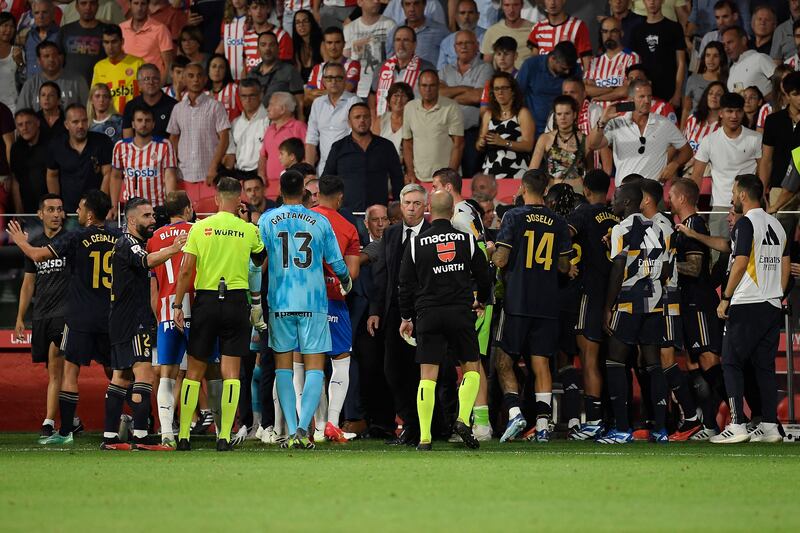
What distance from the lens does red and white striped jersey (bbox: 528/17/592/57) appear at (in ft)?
58.0

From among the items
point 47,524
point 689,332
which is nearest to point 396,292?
point 689,332

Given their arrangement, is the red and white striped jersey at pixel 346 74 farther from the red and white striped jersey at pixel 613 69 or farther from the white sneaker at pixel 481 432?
the white sneaker at pixel 481 432

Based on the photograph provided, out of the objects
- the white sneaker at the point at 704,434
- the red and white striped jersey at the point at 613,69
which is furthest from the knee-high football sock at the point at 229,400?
the red and white striped jersey at the point at 613,69

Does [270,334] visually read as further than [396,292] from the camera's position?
No

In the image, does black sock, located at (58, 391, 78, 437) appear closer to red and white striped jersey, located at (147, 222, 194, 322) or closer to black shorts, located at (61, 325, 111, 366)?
black shorts, located at (61, 325, 111, 366)

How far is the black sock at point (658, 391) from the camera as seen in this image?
1224 cm

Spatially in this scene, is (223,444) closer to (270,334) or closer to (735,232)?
(270,334)

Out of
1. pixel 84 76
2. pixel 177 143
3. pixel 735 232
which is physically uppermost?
pixel 84 76

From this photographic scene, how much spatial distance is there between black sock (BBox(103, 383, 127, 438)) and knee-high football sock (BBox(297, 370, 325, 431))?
1776 millimetres

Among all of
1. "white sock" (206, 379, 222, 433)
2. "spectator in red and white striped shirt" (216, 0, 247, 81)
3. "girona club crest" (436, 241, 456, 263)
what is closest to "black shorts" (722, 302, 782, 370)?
"girona club crest" (436, 241, 456, 263)

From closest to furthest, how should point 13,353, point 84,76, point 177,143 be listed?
1. point 13,353
2. point 177,143
3. point 84,76

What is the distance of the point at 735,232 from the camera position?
1219 cm

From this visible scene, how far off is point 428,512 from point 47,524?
1985 millimetres

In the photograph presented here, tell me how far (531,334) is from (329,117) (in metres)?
6.00
